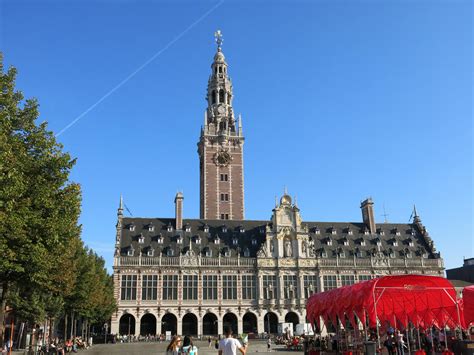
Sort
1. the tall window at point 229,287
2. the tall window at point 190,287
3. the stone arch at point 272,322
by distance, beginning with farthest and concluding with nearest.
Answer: the stone arch at point 272,322 < the tall window at point 229,287 < the tall window at point 190,287

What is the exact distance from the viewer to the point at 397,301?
25094mm

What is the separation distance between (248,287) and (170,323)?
462 inches

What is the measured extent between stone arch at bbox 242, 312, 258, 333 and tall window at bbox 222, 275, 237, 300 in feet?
11.1

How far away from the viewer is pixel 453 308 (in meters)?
24.1

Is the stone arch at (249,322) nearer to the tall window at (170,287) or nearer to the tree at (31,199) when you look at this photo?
the tall window at (170,287)

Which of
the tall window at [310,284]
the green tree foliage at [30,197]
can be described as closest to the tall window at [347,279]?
the tall window at [310,284]

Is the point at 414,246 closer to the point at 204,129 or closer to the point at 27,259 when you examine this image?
the point at 204,129

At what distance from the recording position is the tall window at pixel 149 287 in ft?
197

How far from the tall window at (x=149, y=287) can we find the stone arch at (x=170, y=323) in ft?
10.8

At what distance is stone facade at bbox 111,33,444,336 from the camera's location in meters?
60.4

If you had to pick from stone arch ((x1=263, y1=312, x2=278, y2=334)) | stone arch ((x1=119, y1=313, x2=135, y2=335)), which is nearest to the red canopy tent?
stone arch ((x1=263, y1=312, x2=278, y2=334))

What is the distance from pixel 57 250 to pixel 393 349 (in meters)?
19.8

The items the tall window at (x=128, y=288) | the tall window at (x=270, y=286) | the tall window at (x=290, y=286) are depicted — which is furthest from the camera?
the tall window at (x=290, y=286)

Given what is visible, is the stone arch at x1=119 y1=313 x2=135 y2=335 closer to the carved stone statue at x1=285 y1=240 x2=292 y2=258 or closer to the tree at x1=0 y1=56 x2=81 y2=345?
the carved stone statue at x1=285 y1=240 x2=292 y2=258
